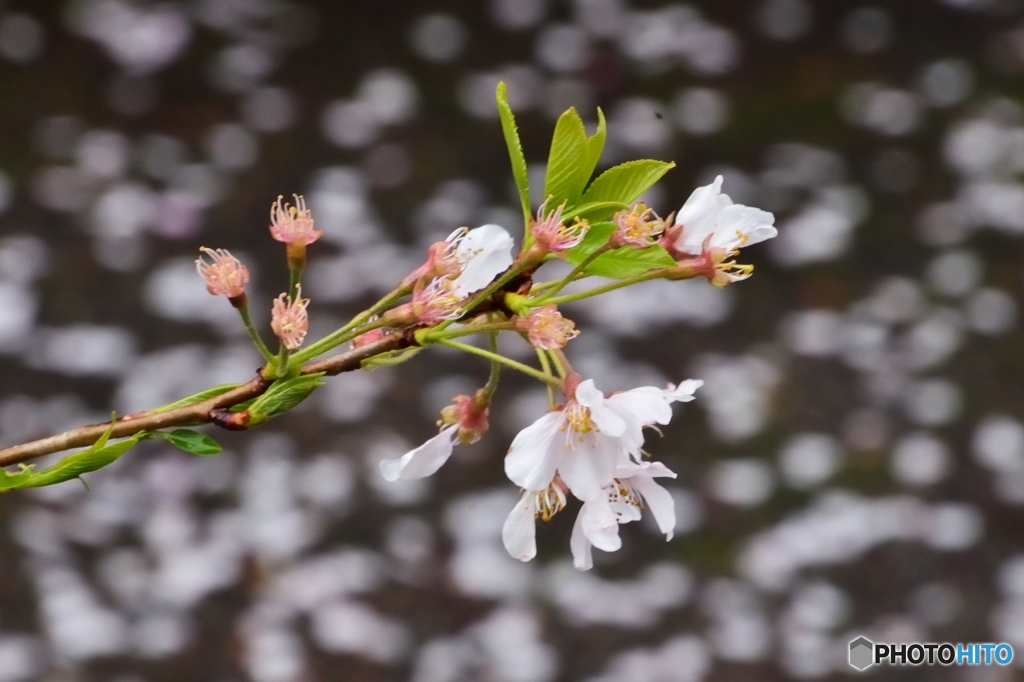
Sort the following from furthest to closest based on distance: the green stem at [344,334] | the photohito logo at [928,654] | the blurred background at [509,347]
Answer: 1. the photohito logo at [928,654]
2. the blurred background at [509,347]
3. the green stem at [344,334]

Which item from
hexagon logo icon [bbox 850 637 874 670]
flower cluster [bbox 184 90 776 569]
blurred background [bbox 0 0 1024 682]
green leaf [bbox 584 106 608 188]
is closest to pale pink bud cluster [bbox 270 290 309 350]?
flower cluster [bbox 184 90 776 569]

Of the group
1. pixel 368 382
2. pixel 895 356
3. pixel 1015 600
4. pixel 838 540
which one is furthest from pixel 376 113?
pixel 1015 600

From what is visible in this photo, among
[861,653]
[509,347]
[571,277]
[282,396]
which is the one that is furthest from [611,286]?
[861,653]

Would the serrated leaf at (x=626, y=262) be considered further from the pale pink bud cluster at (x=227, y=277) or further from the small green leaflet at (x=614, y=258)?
the pale pink bud cluster at (x=227, y=277)

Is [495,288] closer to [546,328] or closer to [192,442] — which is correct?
[546,328]

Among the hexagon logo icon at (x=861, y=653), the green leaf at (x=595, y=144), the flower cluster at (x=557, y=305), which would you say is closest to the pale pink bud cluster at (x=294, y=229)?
the flower cluster at (x=557, y=305)
